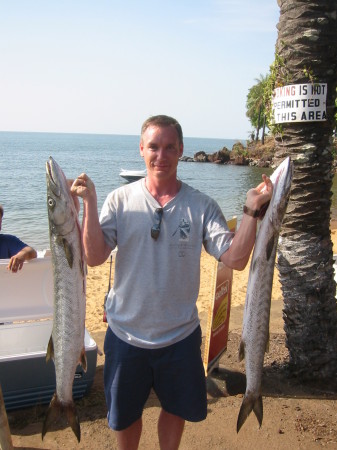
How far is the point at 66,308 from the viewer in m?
3.14

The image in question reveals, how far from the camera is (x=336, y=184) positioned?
43562 mm

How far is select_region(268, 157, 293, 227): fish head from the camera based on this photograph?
2914mm

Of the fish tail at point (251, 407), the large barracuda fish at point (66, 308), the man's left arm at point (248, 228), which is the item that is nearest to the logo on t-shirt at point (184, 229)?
the man's left arm at point (248, 228)

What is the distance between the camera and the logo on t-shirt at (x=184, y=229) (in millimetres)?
3133

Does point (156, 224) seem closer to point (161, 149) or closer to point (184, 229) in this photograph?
point (184, 229)

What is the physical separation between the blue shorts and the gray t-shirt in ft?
0.28

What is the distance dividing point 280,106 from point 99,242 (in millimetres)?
2603

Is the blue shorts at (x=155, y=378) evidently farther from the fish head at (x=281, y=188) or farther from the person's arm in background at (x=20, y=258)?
the person's arm in background at (x=20, y=258)

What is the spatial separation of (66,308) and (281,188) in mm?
1659

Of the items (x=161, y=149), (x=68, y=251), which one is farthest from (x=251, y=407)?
(x=161, y=149)

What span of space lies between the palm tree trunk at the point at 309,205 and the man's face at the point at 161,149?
75.5 inches

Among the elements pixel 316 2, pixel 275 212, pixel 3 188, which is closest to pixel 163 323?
pixel 275 212

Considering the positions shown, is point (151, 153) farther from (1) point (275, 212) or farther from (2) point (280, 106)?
(2) point (280, 106)

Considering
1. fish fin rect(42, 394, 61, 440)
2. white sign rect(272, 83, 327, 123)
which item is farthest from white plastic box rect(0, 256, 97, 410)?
white sign rect(272, 83, 327, 123)
